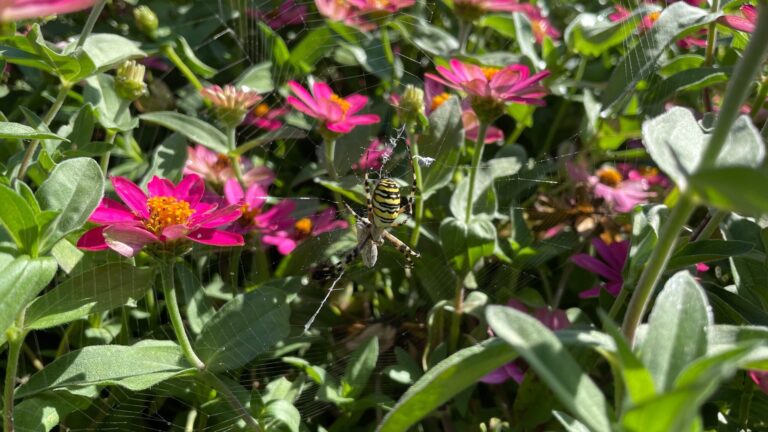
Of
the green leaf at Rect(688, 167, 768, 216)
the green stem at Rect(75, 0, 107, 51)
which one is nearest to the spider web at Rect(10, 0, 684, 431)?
the green stem at Rect(75, 0, 107, 51)

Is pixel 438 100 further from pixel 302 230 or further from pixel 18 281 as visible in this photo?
pixel 18 281

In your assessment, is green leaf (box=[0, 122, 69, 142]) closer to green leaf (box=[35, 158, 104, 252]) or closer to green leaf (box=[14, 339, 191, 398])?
green leaf (box=[35, 158, 104, 252])

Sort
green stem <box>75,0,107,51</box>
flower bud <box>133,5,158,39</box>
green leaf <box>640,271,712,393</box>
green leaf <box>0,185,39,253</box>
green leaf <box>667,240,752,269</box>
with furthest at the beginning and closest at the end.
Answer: flower bud <box>133,5,158,39</box> → green stem <box>75,0,107,51</box> → green leaf <box>667,240,752,269</box> → green leaf <box>0,185,39,253</box> → green leaf <box>640,271,712,393</box>

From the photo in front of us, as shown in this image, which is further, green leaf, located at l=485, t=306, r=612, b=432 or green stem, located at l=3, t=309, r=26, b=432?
green stem, located at l=3, t=309, r=26, b=432

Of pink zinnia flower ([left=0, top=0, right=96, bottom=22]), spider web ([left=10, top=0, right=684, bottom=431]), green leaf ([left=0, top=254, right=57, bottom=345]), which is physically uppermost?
pink zinnia flower ([left=0, top=0, right=96, bottom=22])

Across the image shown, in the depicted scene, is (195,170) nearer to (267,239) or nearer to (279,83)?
(267,239)

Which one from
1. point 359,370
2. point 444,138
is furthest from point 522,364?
point 444,138
